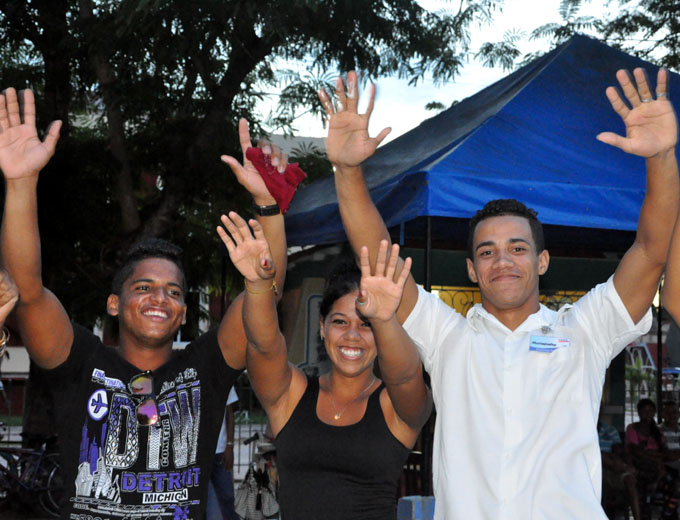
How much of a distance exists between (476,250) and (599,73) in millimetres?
4387

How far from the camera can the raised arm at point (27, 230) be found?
2.75 metres

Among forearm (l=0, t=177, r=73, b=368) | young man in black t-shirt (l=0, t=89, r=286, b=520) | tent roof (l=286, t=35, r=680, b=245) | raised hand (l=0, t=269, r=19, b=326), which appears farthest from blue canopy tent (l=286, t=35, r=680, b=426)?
raised hand (l=0, t=269, r=19, b=326)

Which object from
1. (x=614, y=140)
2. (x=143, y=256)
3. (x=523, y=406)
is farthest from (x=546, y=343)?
(x=143, y=256)

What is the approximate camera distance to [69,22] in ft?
33.7

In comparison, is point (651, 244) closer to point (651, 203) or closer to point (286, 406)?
point (651, 203)

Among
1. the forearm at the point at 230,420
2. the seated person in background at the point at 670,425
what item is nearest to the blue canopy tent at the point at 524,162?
the forearm at the point at 230,420

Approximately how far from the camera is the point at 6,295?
243 cm

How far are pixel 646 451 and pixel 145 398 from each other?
25.1 feet

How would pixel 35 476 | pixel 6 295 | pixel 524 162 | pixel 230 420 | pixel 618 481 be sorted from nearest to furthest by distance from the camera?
1. pixel 6 295
2. pixel 524 162
3. pixel 230 420
4. pixel 618 481
5. pixel 35 476

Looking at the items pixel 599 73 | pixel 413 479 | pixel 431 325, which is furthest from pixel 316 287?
pixel 431 325

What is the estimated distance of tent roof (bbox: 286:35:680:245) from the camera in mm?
5305

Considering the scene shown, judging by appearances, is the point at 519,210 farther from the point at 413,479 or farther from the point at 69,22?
the point at 69,22

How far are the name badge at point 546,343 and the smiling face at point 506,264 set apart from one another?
0.52 feet

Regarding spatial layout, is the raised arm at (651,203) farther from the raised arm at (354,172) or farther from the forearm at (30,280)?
the forearm at (30,280)
